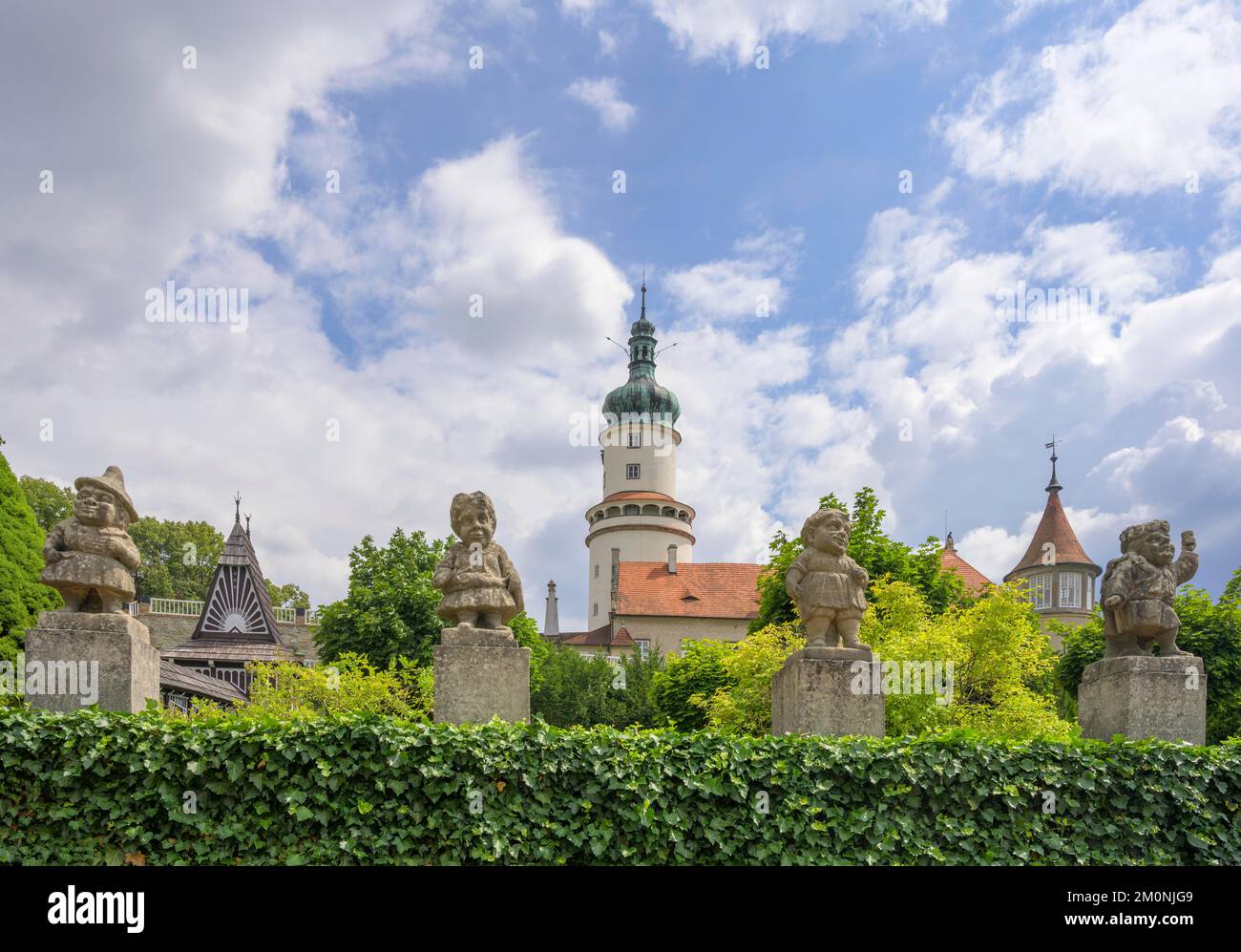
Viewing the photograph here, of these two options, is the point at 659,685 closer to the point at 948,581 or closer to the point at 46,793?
the point at 948,581

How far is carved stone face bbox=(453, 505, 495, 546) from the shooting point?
37.6 ft

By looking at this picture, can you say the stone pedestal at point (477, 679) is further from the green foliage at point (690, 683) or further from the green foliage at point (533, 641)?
the green foliage at point (533, 641)

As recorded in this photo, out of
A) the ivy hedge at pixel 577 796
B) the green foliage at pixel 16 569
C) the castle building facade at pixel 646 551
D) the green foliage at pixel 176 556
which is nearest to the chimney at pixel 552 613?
the castle building facade at pixel 646 551

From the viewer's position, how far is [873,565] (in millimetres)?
27578

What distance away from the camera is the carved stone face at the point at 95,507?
1040cm

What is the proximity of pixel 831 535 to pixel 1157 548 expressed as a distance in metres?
4.30

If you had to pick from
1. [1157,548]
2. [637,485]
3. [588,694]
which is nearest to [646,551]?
[637,485]

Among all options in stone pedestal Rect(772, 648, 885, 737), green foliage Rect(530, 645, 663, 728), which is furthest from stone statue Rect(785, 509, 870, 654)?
green foliage Rect(530, 645, 663, 728)

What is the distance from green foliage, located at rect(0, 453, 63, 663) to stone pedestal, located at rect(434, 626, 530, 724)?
14.1 m

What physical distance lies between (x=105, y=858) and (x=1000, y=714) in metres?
15.1

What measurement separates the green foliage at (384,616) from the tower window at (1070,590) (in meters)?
38.7

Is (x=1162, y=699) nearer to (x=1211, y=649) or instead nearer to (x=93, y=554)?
(x=93, y=554)

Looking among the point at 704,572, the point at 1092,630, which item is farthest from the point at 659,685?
the point at 704,572

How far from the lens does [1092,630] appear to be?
26766 mm
